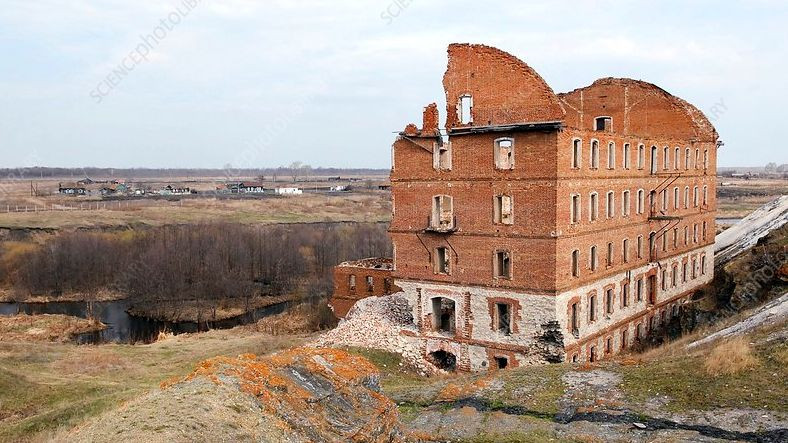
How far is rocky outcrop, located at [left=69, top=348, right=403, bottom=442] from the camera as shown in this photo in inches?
350

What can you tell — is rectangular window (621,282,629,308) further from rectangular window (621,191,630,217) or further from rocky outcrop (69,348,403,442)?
rocky outcrop (69,348,403,442)

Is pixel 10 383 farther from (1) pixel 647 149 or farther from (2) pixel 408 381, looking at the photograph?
(1) pixel 647 149

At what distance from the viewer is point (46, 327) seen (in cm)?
5131

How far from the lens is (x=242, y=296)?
217 feet

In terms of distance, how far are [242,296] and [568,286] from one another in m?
44.5

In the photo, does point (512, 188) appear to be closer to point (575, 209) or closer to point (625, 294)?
point (575, 209)

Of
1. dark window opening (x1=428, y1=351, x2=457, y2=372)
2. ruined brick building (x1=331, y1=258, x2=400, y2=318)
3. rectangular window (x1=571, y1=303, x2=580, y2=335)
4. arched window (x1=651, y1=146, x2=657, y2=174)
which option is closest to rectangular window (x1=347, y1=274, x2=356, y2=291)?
ruined brick building (x1=331, y1=258, x2=400, y2=318)

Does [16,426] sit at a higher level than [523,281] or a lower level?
lower

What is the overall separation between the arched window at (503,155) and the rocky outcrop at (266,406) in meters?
16.9

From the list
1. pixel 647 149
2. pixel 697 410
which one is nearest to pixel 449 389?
pixel 697 410

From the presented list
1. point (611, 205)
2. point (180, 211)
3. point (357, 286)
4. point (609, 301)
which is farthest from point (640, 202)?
point (180, 211)

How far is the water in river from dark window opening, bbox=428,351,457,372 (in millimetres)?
27006

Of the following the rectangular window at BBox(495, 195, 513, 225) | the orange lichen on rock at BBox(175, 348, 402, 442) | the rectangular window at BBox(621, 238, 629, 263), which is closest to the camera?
the orange lichen on rock at BBox(175, 348, 402, 442)

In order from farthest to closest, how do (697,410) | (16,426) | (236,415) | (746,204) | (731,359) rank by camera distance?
(746,204), (16,426), (731,359), (697,410), (236,415)
